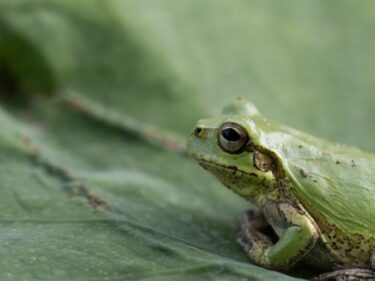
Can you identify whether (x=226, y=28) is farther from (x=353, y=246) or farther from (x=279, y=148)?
(x=353, y=246)

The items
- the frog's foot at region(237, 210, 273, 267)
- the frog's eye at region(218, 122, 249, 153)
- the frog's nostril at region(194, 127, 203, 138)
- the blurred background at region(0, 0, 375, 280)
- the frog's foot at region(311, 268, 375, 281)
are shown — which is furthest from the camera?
the blurred background at region(0, 0, 375, 280)

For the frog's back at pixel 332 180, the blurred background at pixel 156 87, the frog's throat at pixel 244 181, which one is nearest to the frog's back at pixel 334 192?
the frog's back at pixel 332 180

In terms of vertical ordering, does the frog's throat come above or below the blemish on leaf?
above

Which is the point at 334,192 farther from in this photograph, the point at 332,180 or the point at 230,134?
the point at 230,134

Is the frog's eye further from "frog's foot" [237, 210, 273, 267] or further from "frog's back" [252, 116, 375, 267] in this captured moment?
"frog's foot" [237, 210, 273, 267]

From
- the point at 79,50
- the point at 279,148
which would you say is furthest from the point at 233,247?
the point at 79,50

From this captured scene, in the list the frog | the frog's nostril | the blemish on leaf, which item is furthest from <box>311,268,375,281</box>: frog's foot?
the frog's nostril

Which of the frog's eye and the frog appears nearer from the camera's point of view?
the frog

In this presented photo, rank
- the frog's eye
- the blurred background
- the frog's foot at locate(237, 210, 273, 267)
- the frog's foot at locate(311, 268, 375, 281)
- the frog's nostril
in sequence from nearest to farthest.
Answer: the frog's foot at locate(311, 268, 375, 281), the frog's foot at locate(237, 210, 273, 267), the frog's eye, the frog's nostril, the blurred background
